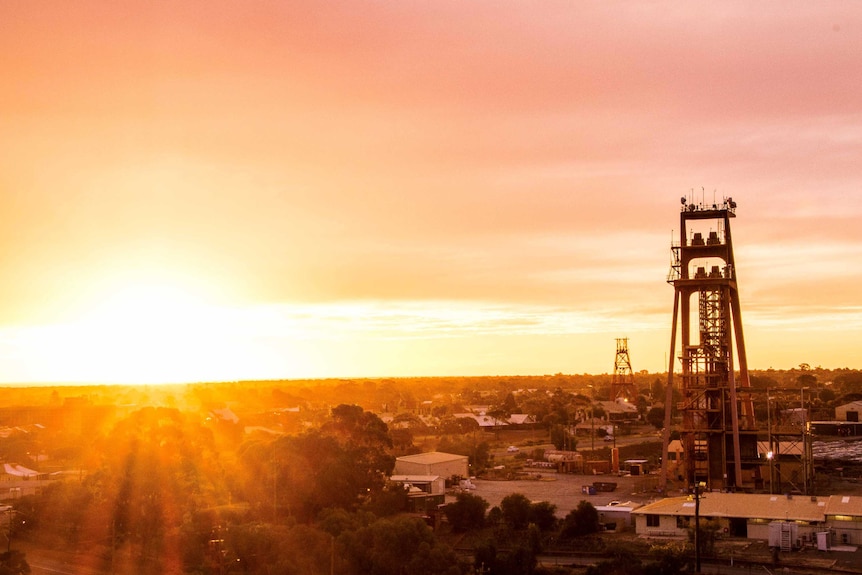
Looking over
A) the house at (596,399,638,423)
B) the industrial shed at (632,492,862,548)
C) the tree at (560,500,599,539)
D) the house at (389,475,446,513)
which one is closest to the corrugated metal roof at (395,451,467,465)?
the house at (389,475,446,513)

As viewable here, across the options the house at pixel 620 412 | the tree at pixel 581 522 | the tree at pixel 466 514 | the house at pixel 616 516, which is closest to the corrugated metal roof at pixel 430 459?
the tree at pixel 466 514

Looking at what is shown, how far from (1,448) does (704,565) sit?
53227 mm

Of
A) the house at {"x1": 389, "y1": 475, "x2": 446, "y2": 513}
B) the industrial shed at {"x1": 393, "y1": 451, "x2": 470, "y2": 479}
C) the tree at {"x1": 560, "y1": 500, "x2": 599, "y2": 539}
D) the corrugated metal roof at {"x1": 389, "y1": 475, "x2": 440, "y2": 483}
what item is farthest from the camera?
the industrial shed at {"x1": 393, "y1": 451, "x2": 470, "y2": 479}

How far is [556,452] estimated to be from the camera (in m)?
64.5

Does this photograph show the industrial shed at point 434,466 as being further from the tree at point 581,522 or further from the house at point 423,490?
the tree at point 581,522

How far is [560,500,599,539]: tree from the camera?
39.1m

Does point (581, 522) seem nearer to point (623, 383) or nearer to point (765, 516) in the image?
point (765, 516)

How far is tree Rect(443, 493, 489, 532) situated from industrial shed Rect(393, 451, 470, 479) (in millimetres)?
11382

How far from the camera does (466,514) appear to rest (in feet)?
135

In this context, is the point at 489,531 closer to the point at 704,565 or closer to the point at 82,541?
the point at 704,565

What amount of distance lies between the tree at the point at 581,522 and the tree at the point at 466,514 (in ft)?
11.2

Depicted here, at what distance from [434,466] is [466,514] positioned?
1250 cm

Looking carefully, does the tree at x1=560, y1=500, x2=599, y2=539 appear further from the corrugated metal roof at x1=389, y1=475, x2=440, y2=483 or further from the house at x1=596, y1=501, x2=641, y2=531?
the corrugated metal roof at x1=389, y1=475, x2=440, y2=483

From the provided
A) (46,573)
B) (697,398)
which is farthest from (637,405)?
(46,573)
